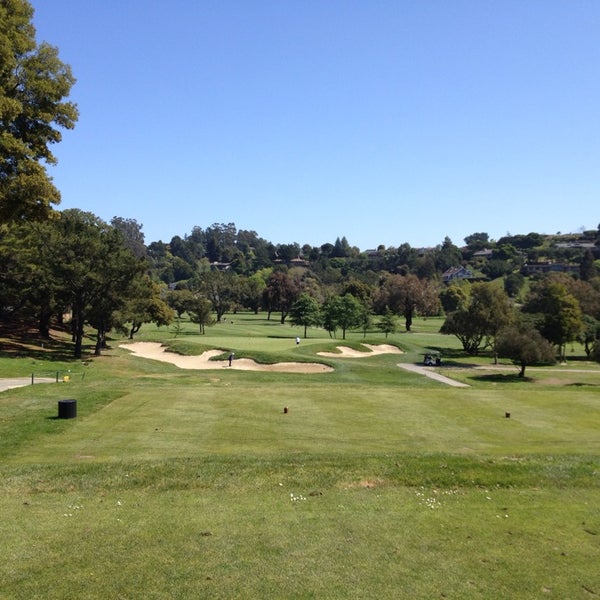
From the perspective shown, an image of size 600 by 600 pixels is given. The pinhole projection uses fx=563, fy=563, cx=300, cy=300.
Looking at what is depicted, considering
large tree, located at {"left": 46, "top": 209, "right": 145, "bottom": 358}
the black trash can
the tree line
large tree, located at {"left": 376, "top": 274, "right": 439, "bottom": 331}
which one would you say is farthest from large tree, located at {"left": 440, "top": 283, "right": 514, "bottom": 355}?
the black trash can

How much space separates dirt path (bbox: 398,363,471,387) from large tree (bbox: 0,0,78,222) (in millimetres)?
34156

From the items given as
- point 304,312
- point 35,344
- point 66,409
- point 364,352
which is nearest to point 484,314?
point 364,352

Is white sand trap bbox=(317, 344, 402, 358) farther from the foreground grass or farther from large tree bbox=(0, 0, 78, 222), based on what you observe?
the foreground grass

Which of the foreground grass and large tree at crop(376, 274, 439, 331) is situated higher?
large tree at crop(376, 274, 439, 331)

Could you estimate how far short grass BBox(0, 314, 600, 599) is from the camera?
905 centimetres

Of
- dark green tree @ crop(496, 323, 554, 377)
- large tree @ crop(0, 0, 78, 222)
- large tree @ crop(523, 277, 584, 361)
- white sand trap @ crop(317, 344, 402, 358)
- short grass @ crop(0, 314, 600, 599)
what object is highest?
large tree @ crop(0, 0, 78, 222)

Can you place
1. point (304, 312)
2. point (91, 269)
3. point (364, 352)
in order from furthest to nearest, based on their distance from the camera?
point (304, 312) → point (364, 352) → point (91, 269)

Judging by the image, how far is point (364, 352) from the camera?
67.8 metres

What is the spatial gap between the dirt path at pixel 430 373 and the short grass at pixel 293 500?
19.9 m

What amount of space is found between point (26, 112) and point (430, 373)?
41.9 m

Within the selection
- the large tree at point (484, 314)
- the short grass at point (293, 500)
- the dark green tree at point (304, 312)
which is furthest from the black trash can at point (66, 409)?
the dark green tree at point (304, 312)

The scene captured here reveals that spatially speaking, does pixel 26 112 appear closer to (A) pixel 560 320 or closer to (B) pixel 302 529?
(B) pixel 302 529

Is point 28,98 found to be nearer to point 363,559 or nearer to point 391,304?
point 363,559

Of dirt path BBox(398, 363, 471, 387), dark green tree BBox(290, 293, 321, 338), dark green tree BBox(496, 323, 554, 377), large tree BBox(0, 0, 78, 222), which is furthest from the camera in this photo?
dark green tree BBox(290, 293, 321, 338)
